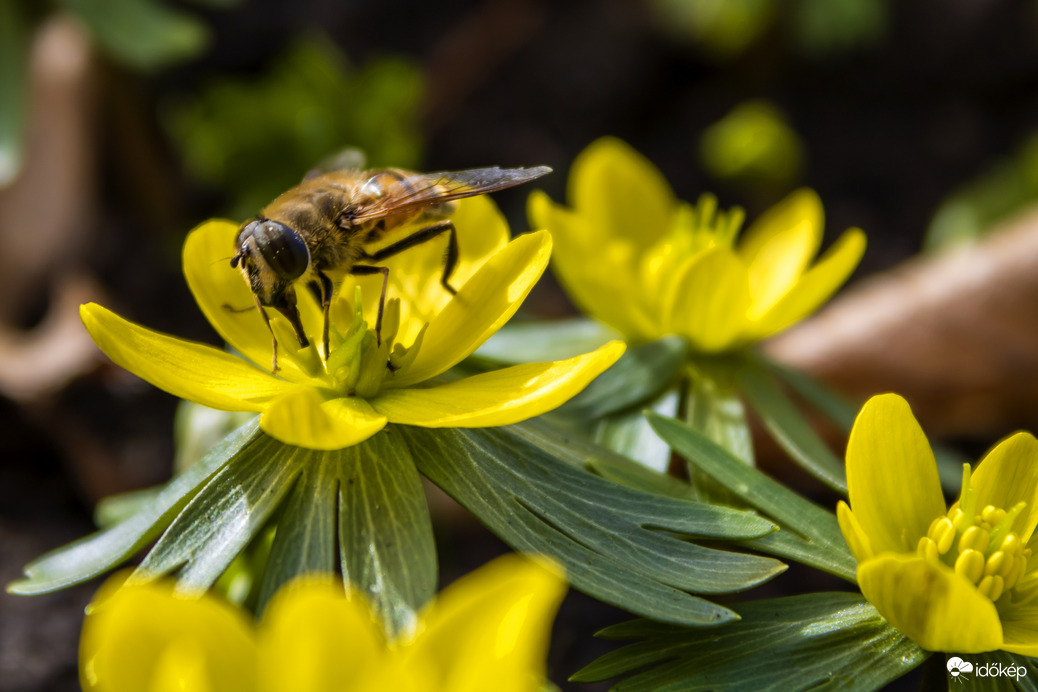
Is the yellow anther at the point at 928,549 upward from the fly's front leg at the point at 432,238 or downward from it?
downward

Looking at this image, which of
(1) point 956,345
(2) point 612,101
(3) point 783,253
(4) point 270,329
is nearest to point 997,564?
(3) point 783,253

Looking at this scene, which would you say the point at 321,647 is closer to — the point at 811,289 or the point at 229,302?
the point at 229,302

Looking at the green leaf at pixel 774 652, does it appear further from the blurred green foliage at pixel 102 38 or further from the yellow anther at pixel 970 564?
the blurred green foliage at pixel 102 38

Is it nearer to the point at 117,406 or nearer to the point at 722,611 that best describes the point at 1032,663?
the point at 722,611

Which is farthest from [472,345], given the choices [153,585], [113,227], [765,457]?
[113,227]

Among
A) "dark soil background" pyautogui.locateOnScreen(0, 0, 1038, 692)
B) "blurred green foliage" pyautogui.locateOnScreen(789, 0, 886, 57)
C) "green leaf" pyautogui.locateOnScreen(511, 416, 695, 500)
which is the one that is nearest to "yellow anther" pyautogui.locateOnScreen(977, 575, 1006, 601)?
"green leaf" pyautogui.locateOnScreen(511, 416, 695, 500)

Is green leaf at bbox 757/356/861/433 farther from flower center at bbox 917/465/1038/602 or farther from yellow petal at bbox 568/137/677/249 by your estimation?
flower center at bbox 917/465/1038/602

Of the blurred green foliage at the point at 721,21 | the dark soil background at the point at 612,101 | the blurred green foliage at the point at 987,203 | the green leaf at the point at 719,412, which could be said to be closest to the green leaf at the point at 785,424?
the green leaf at the point at 719,412
